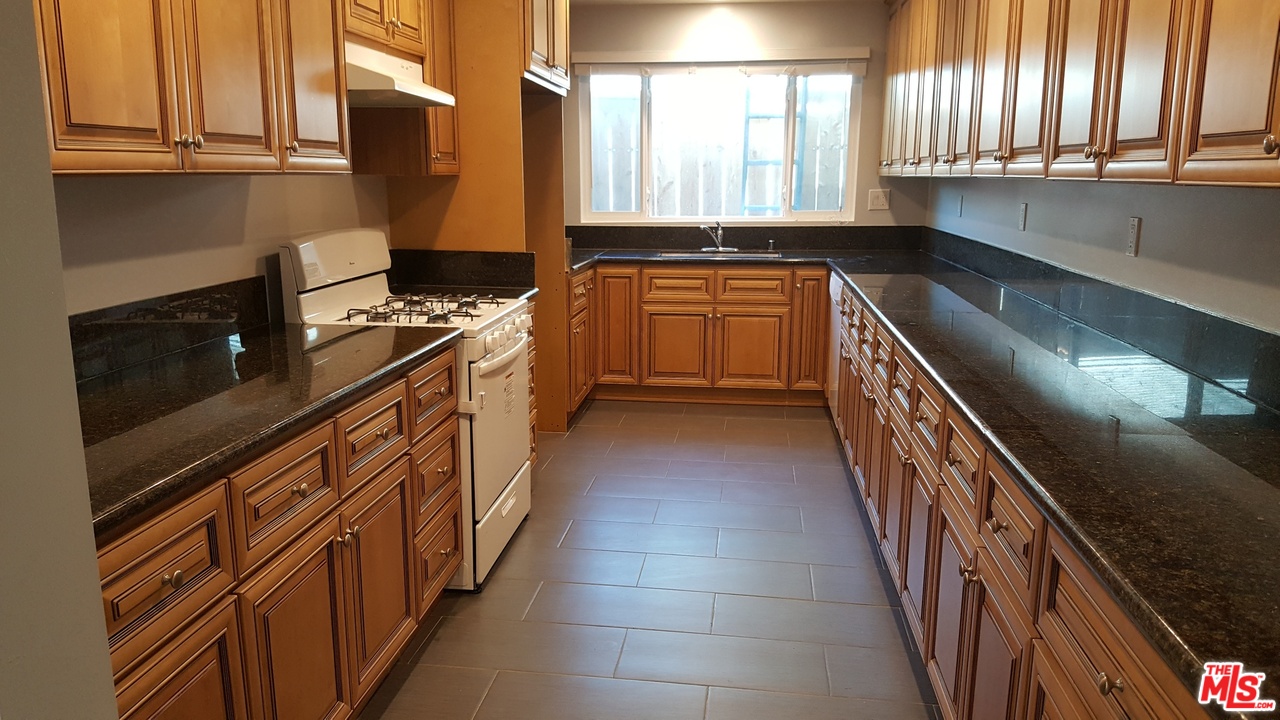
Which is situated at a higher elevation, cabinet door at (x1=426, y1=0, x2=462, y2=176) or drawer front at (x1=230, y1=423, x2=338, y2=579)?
cabinet door at (x1=426, y1=0, x2=462, y2=176)

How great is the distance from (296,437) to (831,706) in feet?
4.99

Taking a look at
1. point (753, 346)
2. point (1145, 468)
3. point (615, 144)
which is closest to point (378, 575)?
point (1145, 468)

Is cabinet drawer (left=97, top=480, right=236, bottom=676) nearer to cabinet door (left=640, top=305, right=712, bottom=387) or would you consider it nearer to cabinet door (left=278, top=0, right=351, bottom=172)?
cabinet door (left=278, top=0, right=351, bottom=172)

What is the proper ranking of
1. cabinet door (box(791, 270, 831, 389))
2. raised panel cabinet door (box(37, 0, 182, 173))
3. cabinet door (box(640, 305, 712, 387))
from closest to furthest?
raised panel cabinet door (box(37, 0, 182, 173)) < cabinet door (box(791, 270, 831, 389)) < cabinet door (box(640, 305, 712, 387))

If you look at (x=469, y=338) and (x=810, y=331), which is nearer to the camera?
(x=469, y=338)

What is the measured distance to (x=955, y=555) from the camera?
1.93 m

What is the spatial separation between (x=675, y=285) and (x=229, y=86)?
3.32 m

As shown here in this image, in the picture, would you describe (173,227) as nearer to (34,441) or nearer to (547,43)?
(34,441)

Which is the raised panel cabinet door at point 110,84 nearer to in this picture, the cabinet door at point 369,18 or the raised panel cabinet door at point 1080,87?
the cabinet door at point 369,18

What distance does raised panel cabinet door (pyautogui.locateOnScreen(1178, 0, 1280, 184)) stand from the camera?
53.8 inches

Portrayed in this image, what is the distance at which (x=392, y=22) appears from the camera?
2885 mm

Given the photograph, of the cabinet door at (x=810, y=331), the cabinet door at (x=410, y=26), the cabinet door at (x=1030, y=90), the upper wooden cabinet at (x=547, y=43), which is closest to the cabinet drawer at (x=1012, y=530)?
the cabinet door at (x=1030, y=90)

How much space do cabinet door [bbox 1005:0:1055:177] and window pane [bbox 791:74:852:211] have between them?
2.74 m

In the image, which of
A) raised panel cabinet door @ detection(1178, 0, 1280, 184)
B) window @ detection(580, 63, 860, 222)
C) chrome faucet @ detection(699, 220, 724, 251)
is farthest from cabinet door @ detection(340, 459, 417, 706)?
window @ detection(580, 63, 860, 222)
